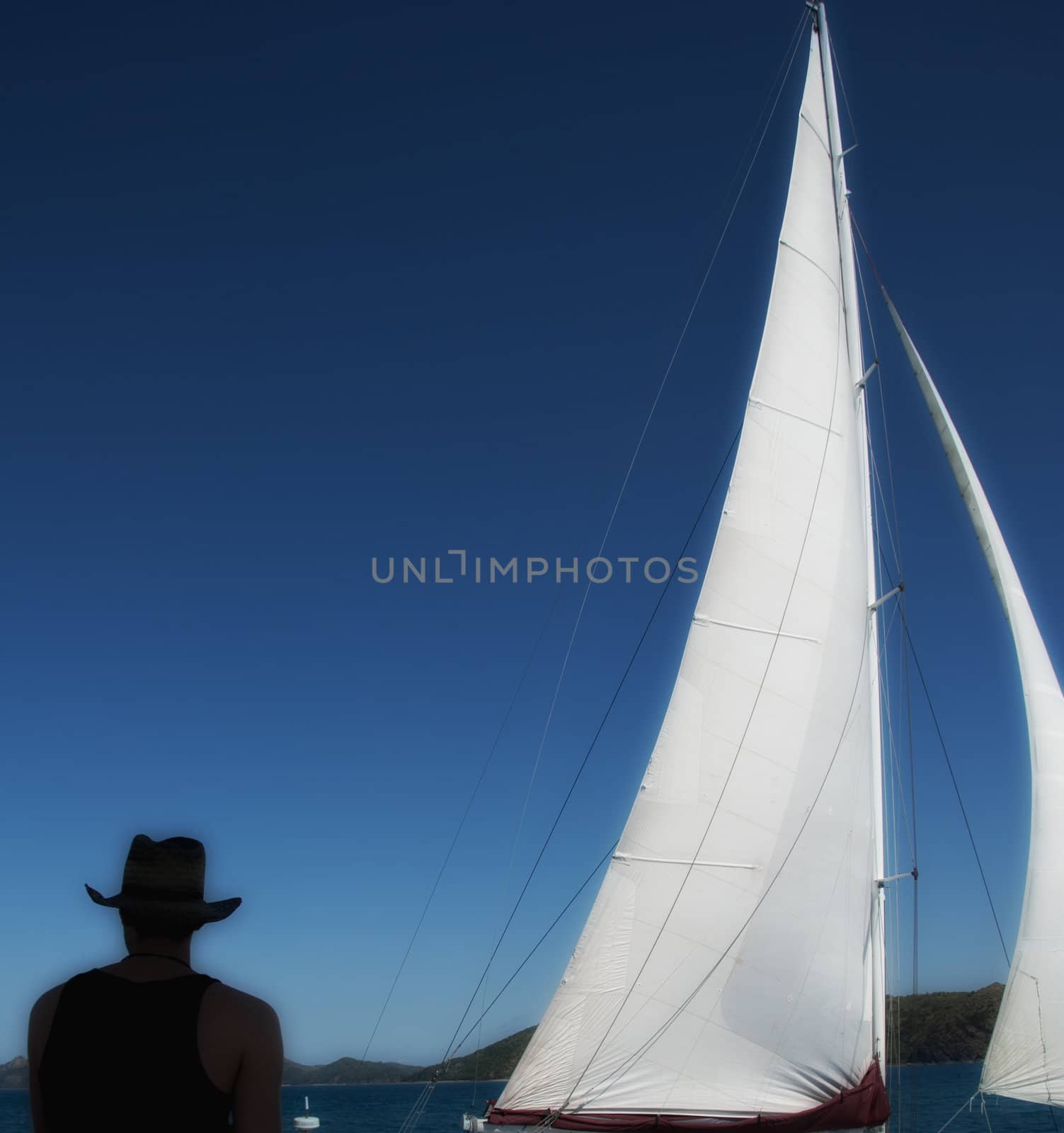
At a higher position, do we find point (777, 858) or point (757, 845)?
point (757, 845)

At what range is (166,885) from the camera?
2.40m

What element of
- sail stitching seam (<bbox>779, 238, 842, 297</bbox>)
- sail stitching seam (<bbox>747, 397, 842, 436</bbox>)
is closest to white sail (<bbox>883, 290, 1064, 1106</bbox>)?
A: sail stitching seam (<bbox>747, 397, 842, 436</bbox>)

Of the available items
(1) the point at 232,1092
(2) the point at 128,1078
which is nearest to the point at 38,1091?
(2) the point at 128,1078

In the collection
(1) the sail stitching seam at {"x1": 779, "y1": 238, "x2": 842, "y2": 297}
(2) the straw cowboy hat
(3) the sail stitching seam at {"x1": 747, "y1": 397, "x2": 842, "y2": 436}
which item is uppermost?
(1) the sail stitching seam at {"x1": 779, "y1": 238, "x2": 842, "y2": 297}

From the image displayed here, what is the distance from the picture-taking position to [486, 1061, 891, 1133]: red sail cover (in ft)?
35.8

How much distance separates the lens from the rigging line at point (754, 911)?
37.3 feet

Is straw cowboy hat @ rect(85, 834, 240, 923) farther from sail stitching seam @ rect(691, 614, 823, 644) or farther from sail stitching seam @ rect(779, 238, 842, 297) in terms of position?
sail stitching seam @ rect(779, 238, 842, 297)

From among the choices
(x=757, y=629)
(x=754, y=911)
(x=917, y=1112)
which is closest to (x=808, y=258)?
(x=757, y=629)

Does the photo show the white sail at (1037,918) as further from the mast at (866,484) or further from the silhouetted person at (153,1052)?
the silhouetted person at (153,1052)

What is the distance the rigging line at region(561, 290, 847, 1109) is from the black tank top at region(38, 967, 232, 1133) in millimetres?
10240

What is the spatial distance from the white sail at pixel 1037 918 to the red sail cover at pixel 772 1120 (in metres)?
1.19

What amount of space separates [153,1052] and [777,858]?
1083 cm

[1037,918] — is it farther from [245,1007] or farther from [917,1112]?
[917,1112]

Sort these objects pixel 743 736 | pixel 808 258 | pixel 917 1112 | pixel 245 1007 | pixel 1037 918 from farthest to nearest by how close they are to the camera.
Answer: pixel 917 1112 → pixel 808 258 → pixel 743 736 → pixel 1037 918 → pixel 245 1007
